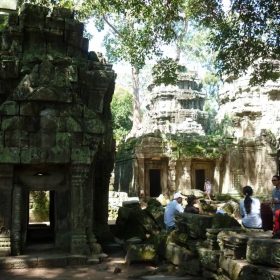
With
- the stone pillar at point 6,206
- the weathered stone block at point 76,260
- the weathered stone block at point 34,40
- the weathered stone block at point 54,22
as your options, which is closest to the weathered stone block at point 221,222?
the weathered stone block at point 76,260

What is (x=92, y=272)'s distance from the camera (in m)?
7.12

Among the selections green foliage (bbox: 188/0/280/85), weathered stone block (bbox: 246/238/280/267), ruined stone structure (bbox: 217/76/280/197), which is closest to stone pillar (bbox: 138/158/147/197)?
ruined stone structure (bbox: 217/76/280/197)

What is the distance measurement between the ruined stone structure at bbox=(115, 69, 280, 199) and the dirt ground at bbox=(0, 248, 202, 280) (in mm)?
12603

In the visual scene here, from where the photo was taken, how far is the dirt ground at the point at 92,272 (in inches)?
266

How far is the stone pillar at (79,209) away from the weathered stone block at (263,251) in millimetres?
3852

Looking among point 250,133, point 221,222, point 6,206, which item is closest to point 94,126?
point 6,206

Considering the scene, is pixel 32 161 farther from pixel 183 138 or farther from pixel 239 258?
pixel 183 138

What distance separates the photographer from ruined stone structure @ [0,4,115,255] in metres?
7.73

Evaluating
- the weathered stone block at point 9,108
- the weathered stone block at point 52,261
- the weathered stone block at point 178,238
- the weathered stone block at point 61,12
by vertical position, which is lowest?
the weathered stone block at point 52,261

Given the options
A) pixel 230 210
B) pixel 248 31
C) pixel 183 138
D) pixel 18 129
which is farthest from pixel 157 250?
pixel 183 138

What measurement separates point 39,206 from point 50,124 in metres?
6.78

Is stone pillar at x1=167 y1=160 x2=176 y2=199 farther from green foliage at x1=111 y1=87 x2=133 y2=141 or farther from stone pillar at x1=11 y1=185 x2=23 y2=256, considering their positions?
green foliage at x1=111 y1=87 x2=133 y2=141

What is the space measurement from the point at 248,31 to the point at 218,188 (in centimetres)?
1264

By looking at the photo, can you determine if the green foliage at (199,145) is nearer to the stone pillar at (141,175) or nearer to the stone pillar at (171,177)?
the stone pillar at (171,177)
